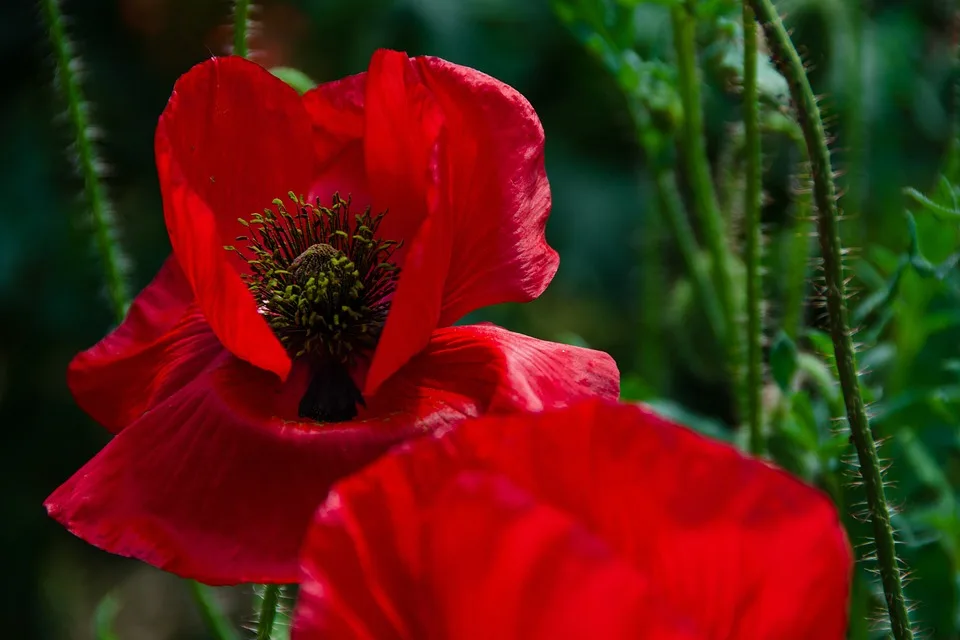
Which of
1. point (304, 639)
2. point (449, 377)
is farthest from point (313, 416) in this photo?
point (304, 639)

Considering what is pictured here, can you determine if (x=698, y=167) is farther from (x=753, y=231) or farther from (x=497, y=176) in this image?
(x=497, y=176)

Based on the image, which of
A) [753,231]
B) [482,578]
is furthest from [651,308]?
[482,578]

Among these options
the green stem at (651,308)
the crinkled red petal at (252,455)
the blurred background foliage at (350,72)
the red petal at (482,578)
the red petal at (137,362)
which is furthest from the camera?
the blurred background foliage at (350,72)

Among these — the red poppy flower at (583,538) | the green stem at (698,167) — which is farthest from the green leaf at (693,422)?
the red poppy flower at (583,538)

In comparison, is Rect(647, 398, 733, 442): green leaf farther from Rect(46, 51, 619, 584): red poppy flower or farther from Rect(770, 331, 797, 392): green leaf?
Rect(46, 51, 619, 584): red poppy flower

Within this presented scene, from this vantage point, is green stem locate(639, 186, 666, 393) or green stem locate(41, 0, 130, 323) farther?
green stem locate(639, 186, 666, 393)

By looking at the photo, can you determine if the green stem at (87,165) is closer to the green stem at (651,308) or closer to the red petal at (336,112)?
the red petal at (336,112)

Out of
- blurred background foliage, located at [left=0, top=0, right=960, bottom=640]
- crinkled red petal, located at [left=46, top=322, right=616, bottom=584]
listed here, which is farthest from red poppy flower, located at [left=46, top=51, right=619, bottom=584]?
blurred background foliage, located at [left=0, top=0, right=960, bottom=640]
